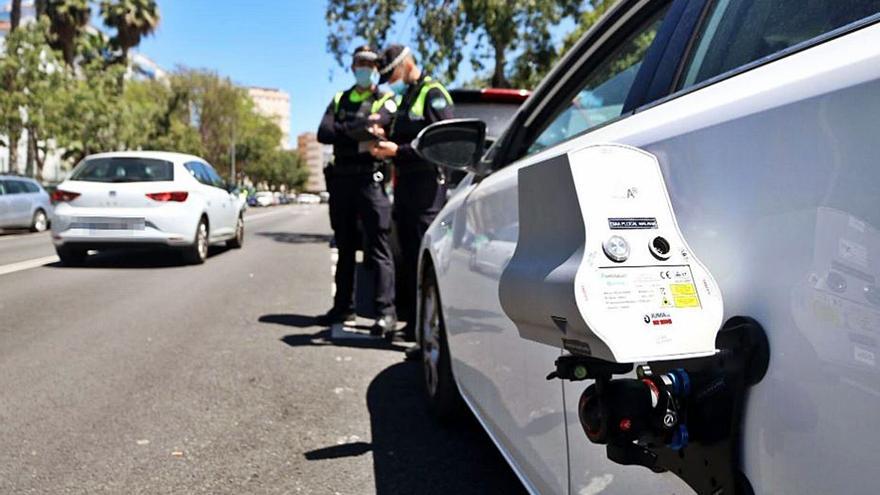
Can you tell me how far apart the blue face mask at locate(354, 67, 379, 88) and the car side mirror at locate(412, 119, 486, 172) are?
214cm

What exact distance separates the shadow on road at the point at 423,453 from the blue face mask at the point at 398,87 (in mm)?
2195

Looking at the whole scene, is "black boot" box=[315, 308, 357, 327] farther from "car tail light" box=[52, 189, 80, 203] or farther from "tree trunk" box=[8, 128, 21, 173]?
"tree trunk" box=[8, 128, 21, 173]

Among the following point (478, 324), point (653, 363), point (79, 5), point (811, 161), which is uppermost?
point (79, 5)

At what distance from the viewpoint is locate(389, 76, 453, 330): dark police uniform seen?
4.73 metres

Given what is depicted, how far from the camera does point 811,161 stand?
1.03 meters

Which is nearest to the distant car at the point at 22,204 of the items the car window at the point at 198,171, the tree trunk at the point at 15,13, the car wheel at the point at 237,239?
the car wheel at the point at 237,239

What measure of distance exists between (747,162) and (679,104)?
1.11 feet

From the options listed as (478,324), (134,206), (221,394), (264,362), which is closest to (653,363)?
(478,324)

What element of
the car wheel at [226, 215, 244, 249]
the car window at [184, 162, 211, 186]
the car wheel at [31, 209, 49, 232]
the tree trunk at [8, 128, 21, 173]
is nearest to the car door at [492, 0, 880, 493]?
the car window at [184, 162, 211, 186]

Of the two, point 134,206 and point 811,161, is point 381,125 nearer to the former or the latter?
point 811,161

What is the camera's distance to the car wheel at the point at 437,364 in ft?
10.9

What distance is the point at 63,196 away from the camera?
939cm

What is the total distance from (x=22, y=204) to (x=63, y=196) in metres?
9.44

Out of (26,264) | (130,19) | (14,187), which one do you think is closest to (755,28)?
(26,264)
